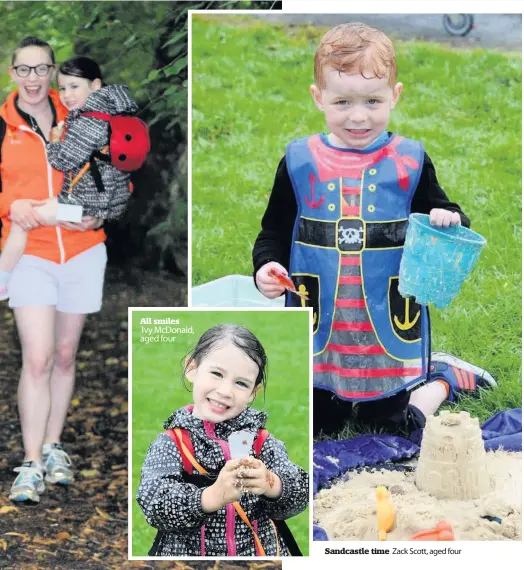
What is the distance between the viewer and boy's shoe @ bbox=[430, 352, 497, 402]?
14.6 ft

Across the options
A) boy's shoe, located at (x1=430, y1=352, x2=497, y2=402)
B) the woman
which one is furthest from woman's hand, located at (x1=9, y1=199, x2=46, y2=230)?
boy's shoe, located at (x1=430, y1=352, x2=497, y2=402)

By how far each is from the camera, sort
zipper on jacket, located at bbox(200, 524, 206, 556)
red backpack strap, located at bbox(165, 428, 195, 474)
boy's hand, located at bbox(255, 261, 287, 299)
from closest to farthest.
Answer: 1. red backpack strap, located at bbox(165, 428, 195, 474)
2. zipper on jacket, located at bbox(200, 524, 206, 556)
3. boy's hand, located at bbox(255, 261, 287, 299)

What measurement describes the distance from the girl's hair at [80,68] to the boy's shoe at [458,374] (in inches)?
69.9

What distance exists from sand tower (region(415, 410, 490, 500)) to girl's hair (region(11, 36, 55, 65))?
6.86 feet

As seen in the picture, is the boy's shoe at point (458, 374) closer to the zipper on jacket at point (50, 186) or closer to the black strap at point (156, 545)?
the black strap at point (156, 545)

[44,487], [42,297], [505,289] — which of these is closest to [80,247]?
[42,297]

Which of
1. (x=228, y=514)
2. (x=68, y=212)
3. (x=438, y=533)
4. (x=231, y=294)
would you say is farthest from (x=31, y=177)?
(x=438, y=533)

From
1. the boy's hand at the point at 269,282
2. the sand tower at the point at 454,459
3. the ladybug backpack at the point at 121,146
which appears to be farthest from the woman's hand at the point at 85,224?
the sand tower at the point at 454,459

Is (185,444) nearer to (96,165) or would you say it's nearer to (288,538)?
(288,538)

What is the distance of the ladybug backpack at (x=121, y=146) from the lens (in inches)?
174

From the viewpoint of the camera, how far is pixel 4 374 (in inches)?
218

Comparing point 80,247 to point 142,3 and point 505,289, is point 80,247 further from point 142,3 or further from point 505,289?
point 505,289

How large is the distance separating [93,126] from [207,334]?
98cm

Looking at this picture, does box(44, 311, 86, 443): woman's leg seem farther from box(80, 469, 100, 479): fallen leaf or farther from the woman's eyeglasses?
the woman's eyeglasses
